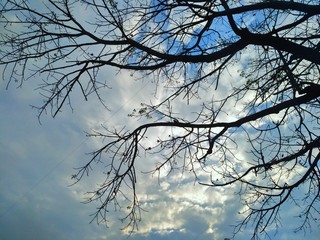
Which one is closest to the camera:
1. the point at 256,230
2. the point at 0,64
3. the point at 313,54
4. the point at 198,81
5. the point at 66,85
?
the point at 313,54

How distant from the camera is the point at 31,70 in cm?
445

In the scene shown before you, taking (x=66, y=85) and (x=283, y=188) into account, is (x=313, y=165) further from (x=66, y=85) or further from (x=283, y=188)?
(x=66, y=85)

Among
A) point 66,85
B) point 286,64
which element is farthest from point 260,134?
point 66,85

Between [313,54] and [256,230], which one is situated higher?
[313,54]

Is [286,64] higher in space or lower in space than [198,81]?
lower

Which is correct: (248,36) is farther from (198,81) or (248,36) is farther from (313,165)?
→ (313,165)

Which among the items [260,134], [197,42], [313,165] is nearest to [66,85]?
[197,42]

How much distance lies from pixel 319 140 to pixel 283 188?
3.38ft

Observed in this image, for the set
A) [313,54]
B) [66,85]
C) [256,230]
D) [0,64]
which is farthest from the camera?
[256,230]

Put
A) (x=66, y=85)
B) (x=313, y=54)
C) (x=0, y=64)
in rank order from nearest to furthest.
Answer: (x=313, y=54)
(x=0, y=64)
(x=66, y=85)

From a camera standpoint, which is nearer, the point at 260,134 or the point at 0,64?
the point at 0,64

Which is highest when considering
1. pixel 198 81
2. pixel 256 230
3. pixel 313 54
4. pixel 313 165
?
pixel 198 81

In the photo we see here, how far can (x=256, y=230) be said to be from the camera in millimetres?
5137

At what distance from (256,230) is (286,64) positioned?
310cm
